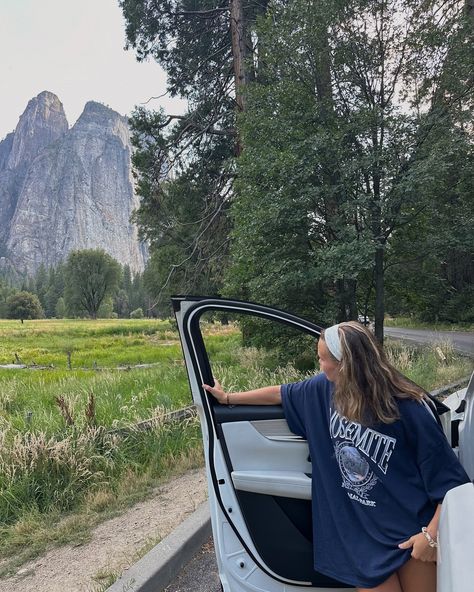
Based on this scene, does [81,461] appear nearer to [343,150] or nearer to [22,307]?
[343,150]

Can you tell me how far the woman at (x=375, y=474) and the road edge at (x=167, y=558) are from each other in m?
1.20

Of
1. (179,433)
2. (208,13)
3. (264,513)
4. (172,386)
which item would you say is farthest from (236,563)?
(208,13)

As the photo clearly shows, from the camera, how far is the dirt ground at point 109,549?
3021 millimetres

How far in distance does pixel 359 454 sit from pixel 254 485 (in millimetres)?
624

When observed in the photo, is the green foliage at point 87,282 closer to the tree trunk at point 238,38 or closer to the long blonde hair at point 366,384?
the tree trunk at point 238,38

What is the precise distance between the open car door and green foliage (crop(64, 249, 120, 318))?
84351 mm

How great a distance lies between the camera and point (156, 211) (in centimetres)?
1620

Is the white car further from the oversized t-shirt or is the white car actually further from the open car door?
the oversized t-shirt

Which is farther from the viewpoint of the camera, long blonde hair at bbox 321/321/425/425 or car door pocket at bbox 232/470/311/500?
car door pocket at bbox 232/470/311/500

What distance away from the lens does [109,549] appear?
3.38 m

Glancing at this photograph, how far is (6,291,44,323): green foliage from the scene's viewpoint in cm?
7800

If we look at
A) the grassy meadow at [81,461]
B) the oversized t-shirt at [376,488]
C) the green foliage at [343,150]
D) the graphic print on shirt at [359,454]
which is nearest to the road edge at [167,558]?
the grassy meadow at [81,461]

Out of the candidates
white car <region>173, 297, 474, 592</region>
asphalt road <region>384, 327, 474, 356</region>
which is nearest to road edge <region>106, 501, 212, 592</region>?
white car <region>173, 297, 474, 592</region>

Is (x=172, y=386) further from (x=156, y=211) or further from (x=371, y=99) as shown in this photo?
(x=156, y=211)
